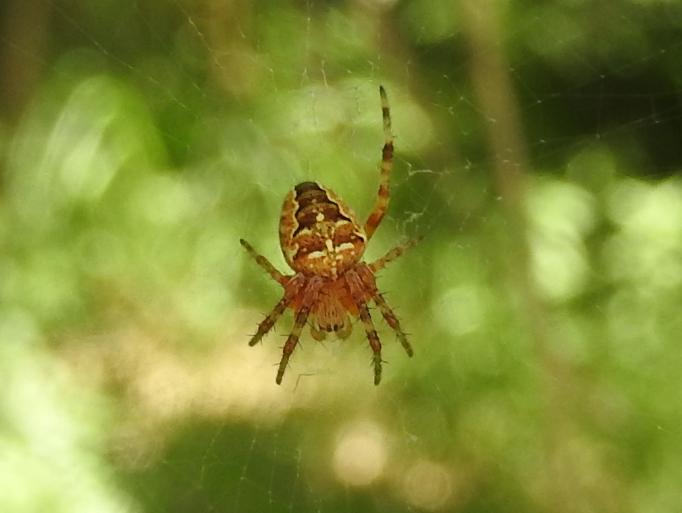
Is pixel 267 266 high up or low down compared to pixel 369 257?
down

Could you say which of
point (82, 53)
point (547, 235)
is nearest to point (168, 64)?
point (82, 53)

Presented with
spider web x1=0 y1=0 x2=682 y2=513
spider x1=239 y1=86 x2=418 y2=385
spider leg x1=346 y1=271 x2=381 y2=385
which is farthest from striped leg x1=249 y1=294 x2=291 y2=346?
spider web x1=0 y1=0 x2=682 y2=513

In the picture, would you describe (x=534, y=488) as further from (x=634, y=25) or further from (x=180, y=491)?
(x=634, y=25)

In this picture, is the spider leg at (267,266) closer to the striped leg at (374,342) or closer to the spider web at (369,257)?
the striped leg at (374,342)

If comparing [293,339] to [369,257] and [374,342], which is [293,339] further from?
[369,257]

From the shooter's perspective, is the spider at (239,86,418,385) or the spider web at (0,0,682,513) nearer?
the spider at (239,86,418,385)

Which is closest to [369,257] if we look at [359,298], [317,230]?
[359,298]

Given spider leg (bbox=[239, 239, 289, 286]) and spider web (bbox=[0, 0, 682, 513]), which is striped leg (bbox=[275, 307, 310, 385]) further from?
spider web (bbox=[0, 0, 682, 513])
